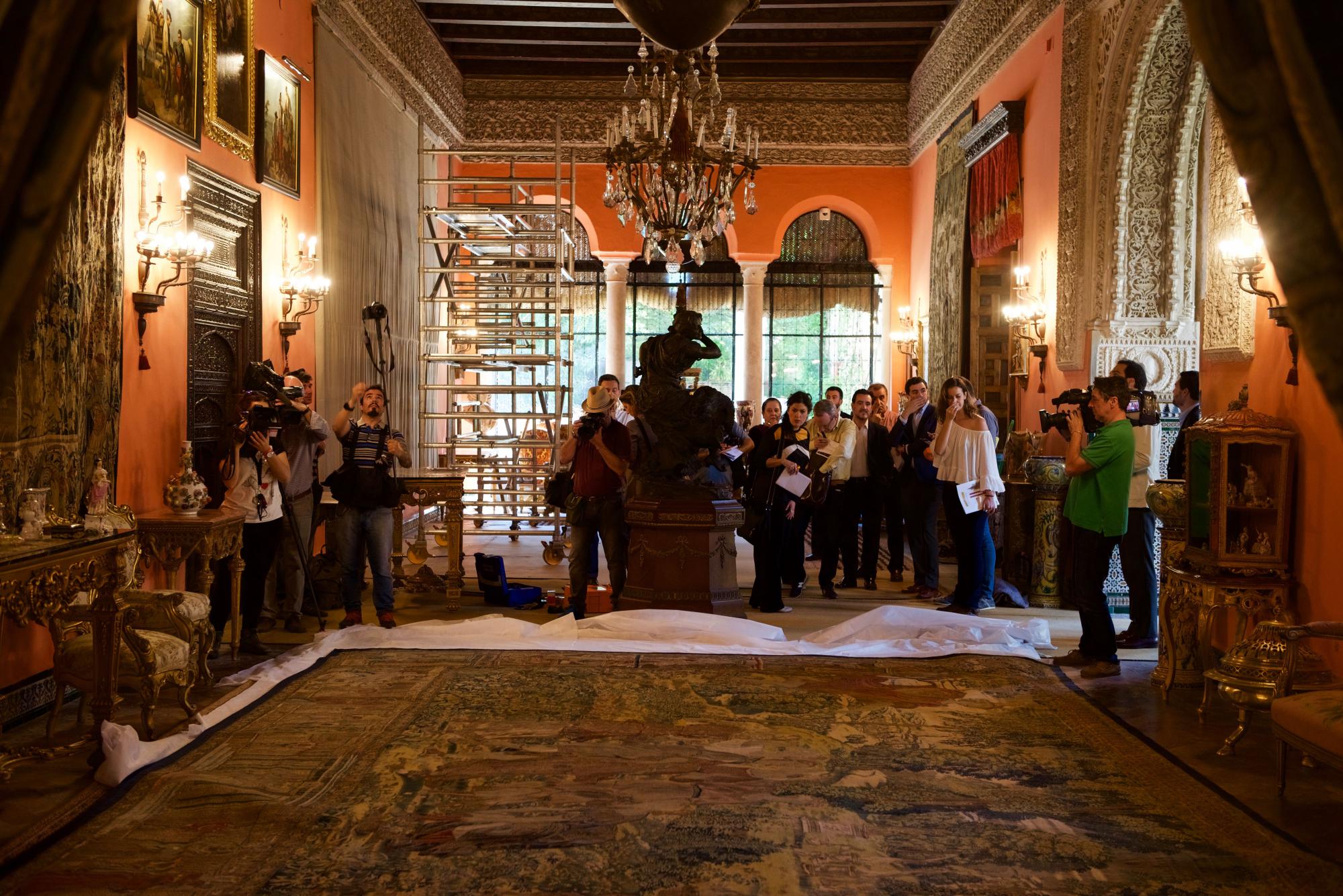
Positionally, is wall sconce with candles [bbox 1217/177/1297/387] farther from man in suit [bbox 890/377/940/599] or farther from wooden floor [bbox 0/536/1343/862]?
man in suit [bbox 890/377/940/599]

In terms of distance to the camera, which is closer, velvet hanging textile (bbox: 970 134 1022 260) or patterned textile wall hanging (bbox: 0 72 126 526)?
patterned textile wall hanging (bbox: 0 72 126 526)

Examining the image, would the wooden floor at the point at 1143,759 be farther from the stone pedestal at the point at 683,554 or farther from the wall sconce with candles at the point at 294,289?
the wall sconce with candles at the point at 294,289

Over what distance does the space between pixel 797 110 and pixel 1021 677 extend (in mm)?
12457

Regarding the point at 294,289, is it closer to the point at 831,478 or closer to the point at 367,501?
the point at 367,501

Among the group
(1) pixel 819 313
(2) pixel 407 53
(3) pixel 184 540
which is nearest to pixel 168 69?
(3) pixel 184 540

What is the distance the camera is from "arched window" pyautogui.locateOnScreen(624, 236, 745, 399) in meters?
18.9

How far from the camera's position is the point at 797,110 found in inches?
674

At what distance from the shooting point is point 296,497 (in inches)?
291

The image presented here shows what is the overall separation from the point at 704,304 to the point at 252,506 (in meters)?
13.1

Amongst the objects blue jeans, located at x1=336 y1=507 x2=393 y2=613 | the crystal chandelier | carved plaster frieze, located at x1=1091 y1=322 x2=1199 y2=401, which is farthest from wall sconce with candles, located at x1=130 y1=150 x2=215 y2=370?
carved plaster frieze, located at x1=1091 y1=322 x2=1199 y2=401

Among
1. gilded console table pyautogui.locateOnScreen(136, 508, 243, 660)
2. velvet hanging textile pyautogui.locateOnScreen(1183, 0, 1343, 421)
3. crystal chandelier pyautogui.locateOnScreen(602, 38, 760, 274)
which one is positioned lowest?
gilded console table pyautogui.locateOnScreen(136, 508, 243, 660)

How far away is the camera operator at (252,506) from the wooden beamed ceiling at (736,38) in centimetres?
858

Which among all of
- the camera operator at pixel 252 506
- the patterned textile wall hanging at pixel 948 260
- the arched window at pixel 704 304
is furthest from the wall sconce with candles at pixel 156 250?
the arched window at pixel 704 304

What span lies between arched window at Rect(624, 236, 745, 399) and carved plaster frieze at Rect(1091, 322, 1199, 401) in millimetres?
9607
